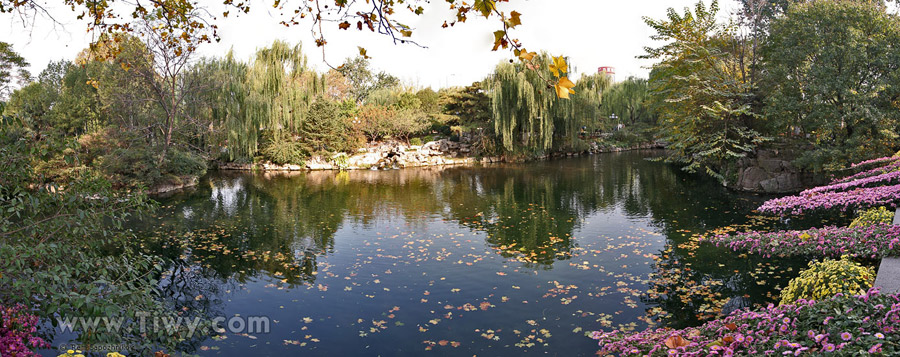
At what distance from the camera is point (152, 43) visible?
54.9 feet

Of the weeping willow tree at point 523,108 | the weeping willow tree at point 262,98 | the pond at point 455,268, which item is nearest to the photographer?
the pond at point 455,268

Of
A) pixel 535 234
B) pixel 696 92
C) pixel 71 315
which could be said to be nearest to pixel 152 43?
pixel 535 234

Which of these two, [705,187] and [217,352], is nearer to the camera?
[217,352]

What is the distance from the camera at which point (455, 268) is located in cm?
779

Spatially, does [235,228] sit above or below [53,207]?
below

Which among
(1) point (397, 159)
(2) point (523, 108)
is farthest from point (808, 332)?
(1) point (397, 159)

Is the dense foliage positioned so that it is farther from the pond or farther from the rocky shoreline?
the rocky shoreline

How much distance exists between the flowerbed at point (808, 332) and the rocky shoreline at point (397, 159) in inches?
941

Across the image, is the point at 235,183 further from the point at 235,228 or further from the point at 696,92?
the point at 696,92

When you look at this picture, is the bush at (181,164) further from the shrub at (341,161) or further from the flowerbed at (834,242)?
the flowerbed at (834,242)

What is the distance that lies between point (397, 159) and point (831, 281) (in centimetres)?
2415

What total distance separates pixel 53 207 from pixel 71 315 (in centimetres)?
147

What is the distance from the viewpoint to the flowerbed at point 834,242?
4.93 m

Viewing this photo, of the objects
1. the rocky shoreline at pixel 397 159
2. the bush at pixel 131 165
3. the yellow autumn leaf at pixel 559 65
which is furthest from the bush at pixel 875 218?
the rocky shoreline at pixel 397 159
